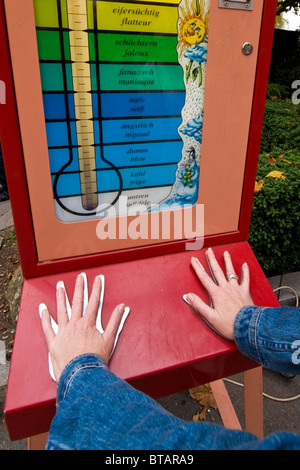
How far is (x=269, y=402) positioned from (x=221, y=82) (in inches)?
68.9

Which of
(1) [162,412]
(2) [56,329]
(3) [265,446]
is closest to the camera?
(3) [265,446]

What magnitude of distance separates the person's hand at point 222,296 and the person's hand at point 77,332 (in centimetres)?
24

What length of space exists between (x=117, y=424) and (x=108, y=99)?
2.51 feet

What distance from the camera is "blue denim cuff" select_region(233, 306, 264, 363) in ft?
3.05

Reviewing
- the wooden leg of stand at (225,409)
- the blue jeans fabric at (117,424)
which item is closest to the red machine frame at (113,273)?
the blue jeans fabric at (117,424)

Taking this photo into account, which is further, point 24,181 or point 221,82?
point 221,82

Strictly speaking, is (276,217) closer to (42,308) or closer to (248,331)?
(248,331)

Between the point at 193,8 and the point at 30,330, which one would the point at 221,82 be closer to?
the point at 193,8

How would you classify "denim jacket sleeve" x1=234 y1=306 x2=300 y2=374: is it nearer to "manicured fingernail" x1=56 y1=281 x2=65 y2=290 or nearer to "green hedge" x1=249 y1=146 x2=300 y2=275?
"manicured fingernail" x1=56 y1=281 x2=65 y2=290

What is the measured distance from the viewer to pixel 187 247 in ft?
3.88

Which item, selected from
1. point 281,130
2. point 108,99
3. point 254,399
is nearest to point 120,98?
point 108,99

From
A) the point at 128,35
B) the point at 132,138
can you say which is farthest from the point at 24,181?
the point at 128,35

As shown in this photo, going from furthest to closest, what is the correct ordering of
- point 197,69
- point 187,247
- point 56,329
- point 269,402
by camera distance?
point 269,402 < point 187,247 < point 197,69 < point 56,329

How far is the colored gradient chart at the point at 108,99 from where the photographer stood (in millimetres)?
853
